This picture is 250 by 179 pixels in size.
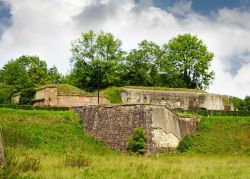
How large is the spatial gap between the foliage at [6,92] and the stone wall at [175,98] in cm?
1608

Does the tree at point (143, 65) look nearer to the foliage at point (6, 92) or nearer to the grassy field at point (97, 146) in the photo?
the foliage at point (6, 92)

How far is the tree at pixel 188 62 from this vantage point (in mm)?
63969

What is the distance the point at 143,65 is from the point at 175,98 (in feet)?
41.7

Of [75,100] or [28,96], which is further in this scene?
[28,96]

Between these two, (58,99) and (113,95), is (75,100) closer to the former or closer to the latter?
(58,99)

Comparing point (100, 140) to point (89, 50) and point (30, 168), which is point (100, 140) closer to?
point (30, 168)

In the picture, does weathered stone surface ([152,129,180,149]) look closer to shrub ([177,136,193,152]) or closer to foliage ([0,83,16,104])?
shrub ([177,136,193,152])

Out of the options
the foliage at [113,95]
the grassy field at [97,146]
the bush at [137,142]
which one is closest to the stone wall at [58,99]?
the foliage at [113,95]

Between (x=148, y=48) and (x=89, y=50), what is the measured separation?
378 inches

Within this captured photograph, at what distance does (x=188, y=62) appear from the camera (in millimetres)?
64250

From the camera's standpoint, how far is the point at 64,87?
48344 mm

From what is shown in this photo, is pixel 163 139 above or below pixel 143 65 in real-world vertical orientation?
below

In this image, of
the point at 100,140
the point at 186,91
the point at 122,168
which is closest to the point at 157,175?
the point at 122,168

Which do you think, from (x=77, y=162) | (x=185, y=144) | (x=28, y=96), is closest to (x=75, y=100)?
(x=28, y=96)
